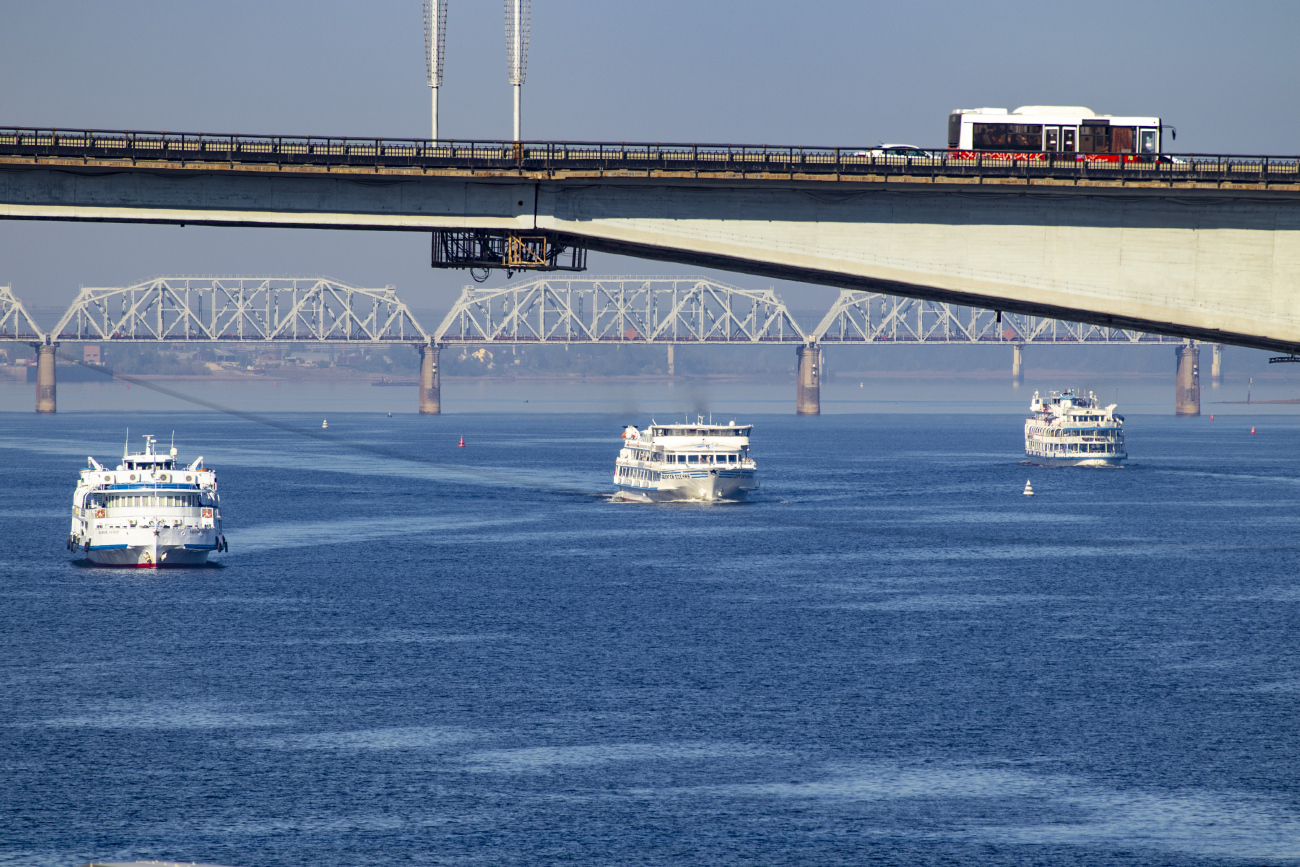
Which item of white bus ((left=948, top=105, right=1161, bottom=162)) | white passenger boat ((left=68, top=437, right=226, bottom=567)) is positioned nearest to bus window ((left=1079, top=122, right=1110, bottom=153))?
white bus ((left=948, top=105, right=1161, bottom=162))

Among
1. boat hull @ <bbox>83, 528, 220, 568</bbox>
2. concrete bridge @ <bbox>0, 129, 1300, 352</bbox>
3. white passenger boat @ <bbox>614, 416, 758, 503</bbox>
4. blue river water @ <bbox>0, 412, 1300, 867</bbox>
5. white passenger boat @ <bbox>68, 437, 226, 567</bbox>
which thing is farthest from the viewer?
white passenger boat @ <bbox>614, 416, 758, 503</bbox>

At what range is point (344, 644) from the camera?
74.1 meters

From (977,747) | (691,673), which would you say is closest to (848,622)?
(691,673)

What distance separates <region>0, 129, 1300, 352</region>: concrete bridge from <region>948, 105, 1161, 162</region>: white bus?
178 centimetres

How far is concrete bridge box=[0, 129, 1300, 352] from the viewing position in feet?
194

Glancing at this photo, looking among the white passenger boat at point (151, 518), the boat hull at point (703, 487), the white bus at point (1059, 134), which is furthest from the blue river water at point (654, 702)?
the boat hull at point (703, 487)

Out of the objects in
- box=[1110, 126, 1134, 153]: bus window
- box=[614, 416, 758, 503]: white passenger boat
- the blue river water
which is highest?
box=[1110, 126, 1134, 153]: bus window

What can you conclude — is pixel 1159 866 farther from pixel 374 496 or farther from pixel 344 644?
pixel 374 496

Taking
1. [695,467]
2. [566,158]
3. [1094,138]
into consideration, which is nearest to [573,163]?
[566,158]

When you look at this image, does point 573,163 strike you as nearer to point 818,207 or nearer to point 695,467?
point 818,207

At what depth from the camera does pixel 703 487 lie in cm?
14950

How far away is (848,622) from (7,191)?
4764 centimetres

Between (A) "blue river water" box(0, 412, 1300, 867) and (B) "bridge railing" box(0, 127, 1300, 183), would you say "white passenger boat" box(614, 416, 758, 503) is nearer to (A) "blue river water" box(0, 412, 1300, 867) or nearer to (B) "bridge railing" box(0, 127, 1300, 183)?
(A) "blue river water" box(0, 412, 1300, 867)

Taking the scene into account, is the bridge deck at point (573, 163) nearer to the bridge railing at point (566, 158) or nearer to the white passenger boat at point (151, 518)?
the bridge railing at point (566, 158)
